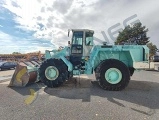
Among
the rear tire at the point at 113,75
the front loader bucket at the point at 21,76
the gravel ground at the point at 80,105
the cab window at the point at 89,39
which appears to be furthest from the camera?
the cab window at the point at 89,39

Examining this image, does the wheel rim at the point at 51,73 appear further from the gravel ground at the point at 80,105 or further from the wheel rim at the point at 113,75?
the wheel rim at the point at 113,75

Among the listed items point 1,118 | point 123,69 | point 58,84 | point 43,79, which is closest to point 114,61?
point 123,69

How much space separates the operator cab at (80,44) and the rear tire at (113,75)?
4.52 feet

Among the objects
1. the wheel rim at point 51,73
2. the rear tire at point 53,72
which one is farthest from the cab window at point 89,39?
the wheel rim at point 51,73

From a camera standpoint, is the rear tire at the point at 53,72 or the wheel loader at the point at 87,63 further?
the rear tire at the point at 53,72

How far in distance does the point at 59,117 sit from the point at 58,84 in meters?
3.81

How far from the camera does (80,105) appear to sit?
221 inches

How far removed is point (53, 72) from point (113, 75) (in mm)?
2875

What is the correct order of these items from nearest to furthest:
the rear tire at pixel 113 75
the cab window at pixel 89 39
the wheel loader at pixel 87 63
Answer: the rear tire at pixel 113 75
the wheel loader at pixel 87 63
the cab window at pixel 89 39

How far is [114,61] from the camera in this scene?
7.87 meters

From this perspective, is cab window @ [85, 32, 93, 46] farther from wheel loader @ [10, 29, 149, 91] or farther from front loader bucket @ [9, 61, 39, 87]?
front loader bucket @ [9, 61, 39, 87]

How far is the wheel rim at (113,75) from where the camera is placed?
776cm

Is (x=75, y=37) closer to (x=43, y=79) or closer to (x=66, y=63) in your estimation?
(x=66, y=63)

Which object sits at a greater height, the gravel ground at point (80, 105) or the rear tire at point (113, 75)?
the rear tire at point (113, 75)
